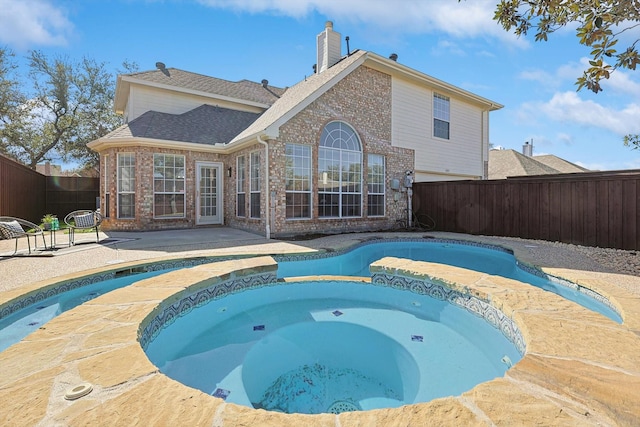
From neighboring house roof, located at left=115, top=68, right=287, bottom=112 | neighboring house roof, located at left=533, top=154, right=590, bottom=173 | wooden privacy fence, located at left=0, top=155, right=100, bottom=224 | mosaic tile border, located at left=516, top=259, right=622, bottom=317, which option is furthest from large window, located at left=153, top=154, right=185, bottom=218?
neighboring house roof, located at left=533, top=154, right=590, bottom=173

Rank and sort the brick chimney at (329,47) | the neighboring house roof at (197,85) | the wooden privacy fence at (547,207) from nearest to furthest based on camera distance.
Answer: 1. the wooden privacy fence at (547,207)
2. the brick chimney at (329,47)
3. the neighboring house roof at (197,85)

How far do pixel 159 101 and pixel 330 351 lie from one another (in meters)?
13.7

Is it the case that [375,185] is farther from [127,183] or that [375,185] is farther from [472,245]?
[127,183]

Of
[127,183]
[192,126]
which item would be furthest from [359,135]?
[127,183]

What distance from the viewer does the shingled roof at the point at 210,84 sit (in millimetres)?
13391

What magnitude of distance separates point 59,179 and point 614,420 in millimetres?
20612

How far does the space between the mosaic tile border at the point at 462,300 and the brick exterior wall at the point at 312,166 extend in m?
5.34

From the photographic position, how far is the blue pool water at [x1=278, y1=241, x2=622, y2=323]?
5.38 meters

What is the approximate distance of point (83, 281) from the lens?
4.82 metres

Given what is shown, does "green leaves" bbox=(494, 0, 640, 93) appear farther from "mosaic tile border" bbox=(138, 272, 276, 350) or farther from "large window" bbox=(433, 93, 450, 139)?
"large window" bbox=(433, 93, 450, 139)

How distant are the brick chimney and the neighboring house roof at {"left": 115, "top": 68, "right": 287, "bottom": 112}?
4.15 meters

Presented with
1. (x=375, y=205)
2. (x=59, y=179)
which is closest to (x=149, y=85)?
(x=59, y=179)

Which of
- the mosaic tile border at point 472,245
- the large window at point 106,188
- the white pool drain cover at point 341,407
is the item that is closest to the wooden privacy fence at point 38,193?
the large window at point 106,188

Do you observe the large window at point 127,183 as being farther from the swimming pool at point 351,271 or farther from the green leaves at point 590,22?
the green leaves at point 590,22
